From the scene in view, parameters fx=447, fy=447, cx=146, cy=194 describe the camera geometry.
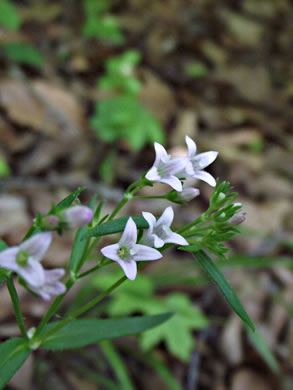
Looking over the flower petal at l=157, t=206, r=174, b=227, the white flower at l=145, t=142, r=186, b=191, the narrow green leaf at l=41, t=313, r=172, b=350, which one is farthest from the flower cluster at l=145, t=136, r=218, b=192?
the narrow green leaf at l=41, t=313, r=172, b=350

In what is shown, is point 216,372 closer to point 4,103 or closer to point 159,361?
point 159,361

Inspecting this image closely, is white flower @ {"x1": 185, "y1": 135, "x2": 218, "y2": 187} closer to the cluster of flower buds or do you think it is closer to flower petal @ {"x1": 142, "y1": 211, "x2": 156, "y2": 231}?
flower petal @ {"x1": 142, "y1": 211, "x2": 156, "y2": 231}

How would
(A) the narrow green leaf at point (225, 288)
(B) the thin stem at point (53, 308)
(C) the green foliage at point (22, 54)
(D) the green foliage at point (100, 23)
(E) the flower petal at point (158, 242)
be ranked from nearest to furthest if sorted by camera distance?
(E) the flower petal at point (158, 242)
(A) the narrow green leaf at point (225, 288)
(B) the thin stem at point (53, 308)
(C) the green foliage at point (22, 54)
(D) the green foliage at point (100, 23)

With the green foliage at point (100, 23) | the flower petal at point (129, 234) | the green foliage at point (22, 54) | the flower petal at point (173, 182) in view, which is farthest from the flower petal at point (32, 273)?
the green foliage at point (100, 23)

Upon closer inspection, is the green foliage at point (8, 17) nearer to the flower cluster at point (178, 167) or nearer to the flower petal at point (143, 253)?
the flower cluster at point (178, 167)

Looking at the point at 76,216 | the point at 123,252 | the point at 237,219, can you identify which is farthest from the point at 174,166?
the point at 76,216

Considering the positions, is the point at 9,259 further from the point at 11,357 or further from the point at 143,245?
the point at 11,357
